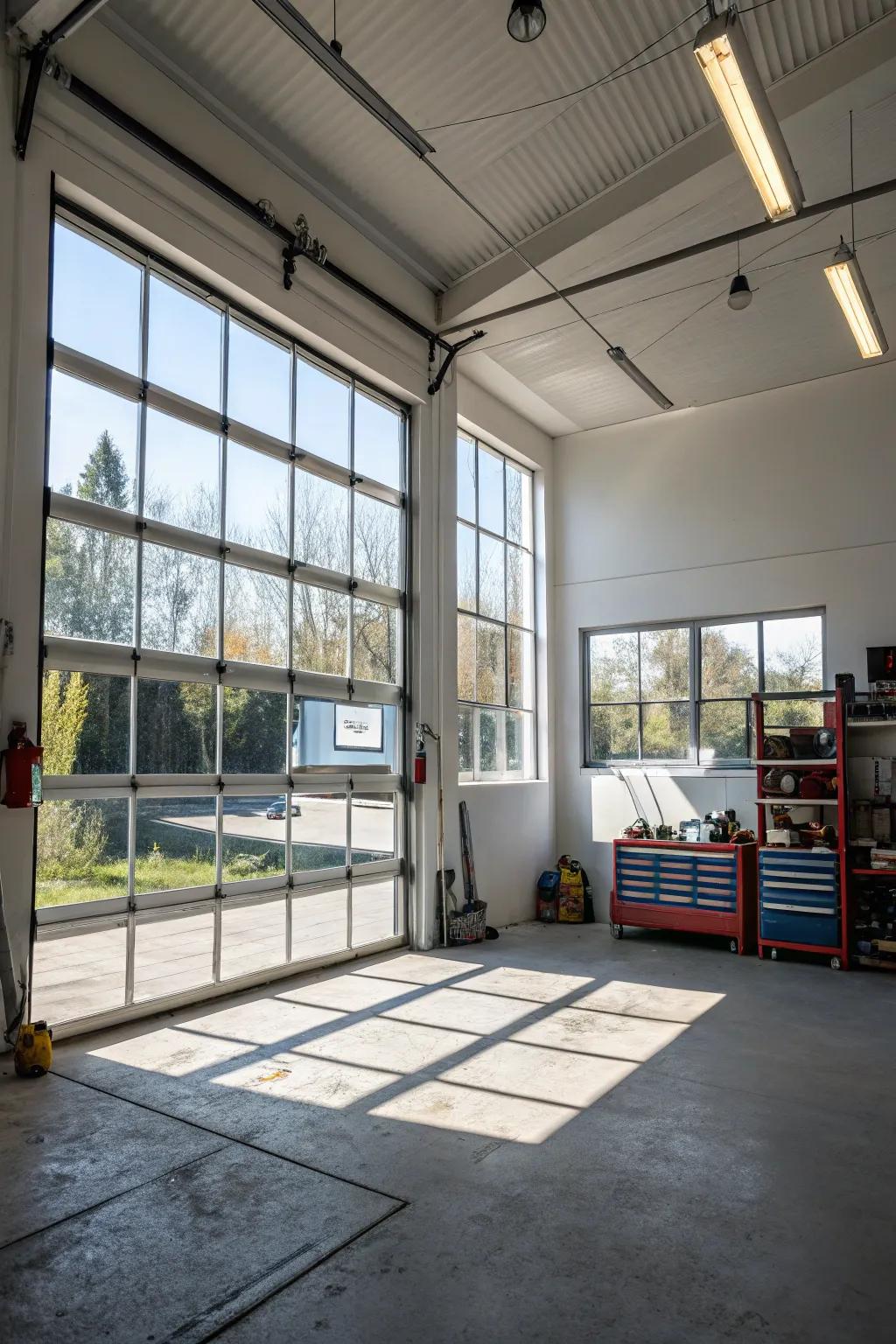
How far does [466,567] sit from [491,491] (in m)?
0.99

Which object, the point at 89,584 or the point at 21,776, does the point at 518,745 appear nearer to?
the point at 89,584

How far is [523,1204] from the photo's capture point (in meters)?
2.97

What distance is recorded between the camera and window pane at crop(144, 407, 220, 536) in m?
5.26

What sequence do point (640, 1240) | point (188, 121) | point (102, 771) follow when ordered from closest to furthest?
point (640, 1240)
point (102, 771)
point (188, 121)

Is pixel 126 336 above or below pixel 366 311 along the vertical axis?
below

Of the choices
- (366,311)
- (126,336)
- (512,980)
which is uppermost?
(366,311)

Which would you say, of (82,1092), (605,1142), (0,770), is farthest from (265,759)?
(605,1142)

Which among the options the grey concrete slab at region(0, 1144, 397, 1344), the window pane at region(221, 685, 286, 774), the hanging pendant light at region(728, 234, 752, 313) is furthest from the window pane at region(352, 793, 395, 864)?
the hanging pendant light at region(728, 234, 752, 313)

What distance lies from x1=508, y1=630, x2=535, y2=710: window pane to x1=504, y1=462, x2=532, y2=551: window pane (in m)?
1.00

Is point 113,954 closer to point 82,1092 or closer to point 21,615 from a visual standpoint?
point 82,1092

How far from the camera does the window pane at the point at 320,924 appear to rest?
6.13 m

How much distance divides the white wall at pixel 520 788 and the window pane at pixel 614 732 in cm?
46

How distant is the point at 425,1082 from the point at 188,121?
5.48 m

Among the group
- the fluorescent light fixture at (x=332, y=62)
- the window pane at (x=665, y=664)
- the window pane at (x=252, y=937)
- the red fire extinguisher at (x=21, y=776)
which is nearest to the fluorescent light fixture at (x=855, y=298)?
the fluorescent light fixture at (x=332, y=62)
